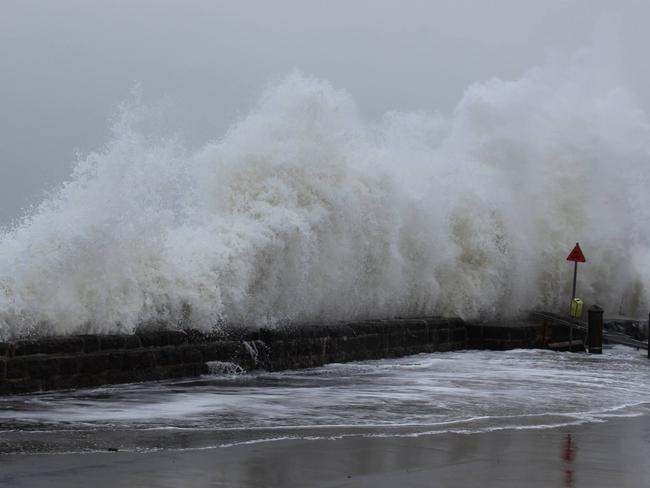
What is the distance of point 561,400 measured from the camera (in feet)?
36.8

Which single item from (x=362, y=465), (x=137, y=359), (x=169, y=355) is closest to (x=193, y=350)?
(x=169, y=355)

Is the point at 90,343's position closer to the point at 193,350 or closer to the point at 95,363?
the point at 95,363

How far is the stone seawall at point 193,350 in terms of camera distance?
32.7ft

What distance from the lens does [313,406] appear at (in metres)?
9.82

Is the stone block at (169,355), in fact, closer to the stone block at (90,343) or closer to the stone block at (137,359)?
the stone block at (137,359)

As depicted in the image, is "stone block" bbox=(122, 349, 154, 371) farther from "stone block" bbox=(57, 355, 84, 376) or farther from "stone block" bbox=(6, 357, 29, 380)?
"stone block" bbox=(6, 357, 29, 380)

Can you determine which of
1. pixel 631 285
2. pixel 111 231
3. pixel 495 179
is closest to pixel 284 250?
pixel 111 231

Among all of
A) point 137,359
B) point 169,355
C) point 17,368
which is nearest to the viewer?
point 17,368

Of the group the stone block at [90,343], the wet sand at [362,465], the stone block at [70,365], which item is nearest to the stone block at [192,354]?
the stone block at [90,343]

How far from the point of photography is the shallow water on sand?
25.6 ft

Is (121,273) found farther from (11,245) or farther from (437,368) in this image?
(437,368)

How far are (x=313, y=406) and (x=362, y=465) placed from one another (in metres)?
2.93

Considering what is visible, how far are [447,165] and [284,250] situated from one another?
27.9 feet

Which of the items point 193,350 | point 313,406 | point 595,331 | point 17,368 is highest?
point 595,331
